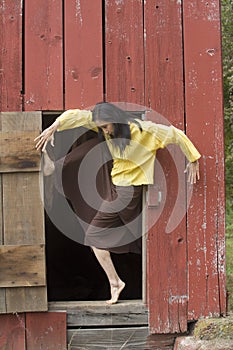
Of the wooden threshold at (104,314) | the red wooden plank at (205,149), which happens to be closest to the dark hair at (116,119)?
the red wooden plank at (205,149)

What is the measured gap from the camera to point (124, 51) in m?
5.91

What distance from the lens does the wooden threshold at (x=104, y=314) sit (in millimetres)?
5945

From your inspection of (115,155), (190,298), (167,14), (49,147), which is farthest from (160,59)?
(190,298)

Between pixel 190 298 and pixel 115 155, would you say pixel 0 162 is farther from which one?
pixel 190 298

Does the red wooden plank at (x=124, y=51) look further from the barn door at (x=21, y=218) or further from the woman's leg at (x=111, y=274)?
the woman's leg at (x=111, y=274)

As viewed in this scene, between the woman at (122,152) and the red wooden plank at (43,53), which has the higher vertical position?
the red wooden plank at (43,53)

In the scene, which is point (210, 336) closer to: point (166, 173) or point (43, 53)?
point (166, 173)

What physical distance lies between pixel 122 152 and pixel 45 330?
1.65 meters

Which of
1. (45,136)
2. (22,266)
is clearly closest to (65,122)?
(45,136)

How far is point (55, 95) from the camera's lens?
5.87m

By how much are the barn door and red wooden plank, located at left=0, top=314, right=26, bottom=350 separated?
102 millimetres

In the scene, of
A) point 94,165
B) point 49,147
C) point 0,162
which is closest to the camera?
point 0,162

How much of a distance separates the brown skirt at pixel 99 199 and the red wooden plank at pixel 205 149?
24.7 inches

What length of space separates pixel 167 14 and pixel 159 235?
190 centimetres
